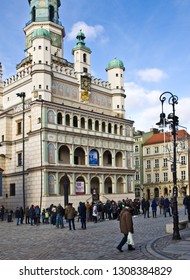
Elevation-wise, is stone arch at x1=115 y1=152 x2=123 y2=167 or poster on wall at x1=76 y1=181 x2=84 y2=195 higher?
stone arch at x1=115 y1=152 x2=123 y2=167

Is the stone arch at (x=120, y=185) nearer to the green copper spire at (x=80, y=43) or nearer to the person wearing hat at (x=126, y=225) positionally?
the green copper spire at (x=80, y=43)

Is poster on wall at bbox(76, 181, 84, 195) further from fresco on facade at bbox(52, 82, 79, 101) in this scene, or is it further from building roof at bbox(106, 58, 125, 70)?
building roof at bbox(106, 58, 125, 70)

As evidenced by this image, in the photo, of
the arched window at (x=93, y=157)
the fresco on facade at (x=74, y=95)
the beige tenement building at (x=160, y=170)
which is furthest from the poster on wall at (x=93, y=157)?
the beige tenement building at (x=160, y=170)

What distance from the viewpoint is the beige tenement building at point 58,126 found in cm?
4991

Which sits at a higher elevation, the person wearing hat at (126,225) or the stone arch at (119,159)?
the stone arch at (119,159)

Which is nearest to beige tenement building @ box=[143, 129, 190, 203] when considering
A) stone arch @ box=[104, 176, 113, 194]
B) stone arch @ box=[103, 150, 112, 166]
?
stone arch @ box=[103, 150, 112, 166]

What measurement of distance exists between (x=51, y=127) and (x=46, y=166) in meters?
5.19

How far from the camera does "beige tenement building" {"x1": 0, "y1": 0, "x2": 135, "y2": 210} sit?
49906mm

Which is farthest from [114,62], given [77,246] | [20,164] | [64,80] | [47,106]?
[77,246]

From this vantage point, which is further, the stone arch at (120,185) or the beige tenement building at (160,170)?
the beige tenement building at (160,170)

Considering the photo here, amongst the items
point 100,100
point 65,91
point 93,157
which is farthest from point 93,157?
point 100,100

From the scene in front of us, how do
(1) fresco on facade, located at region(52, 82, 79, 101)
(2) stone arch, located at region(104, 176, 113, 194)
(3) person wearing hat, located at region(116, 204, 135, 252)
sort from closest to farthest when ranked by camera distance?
(3) person wearing hat, located at region(116, 204, 135, 252)
(1) fresco on facade, located at region(52, 82, 79, 101)
(2) stone arch, located at region(104, 176, 113, 194)

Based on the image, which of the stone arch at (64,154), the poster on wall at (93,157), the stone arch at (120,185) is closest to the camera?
the stone arch at (64,154)
